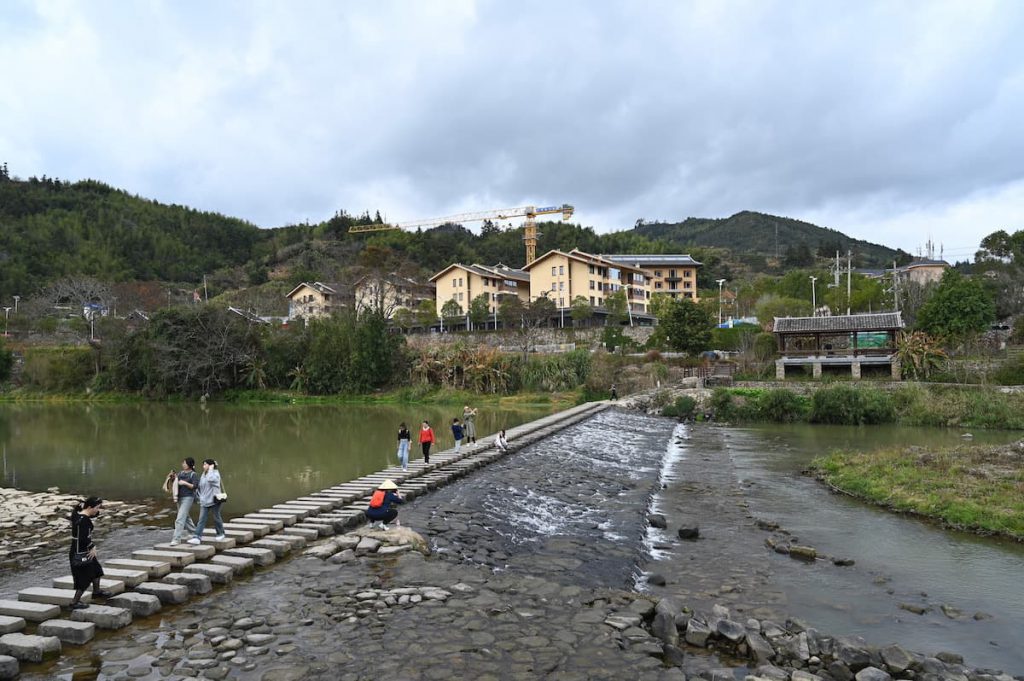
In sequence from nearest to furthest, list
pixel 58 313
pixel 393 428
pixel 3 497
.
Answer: pixel 3 497 < pixel 393 428 < pixel 58 313

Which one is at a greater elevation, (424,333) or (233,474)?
(424,333)

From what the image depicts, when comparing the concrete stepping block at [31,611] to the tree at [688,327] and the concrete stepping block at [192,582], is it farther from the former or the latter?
the tree at [688,327]

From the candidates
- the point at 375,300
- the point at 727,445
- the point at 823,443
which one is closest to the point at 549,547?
the point at 727,445

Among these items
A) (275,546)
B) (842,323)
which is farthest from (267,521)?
(842,323)

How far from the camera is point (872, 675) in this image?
6418 millimetres

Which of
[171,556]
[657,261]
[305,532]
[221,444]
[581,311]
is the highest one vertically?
[657,261]

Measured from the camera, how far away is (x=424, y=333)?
67875mm

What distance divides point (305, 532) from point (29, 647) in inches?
190

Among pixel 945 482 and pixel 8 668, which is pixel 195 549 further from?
pixel 945 482

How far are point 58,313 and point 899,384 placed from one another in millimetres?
84444

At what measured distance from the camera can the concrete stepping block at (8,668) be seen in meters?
6.11

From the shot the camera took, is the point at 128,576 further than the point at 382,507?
No

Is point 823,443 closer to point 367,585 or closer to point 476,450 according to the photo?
point 476,450

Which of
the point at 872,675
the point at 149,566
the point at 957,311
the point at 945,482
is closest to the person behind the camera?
the point at 872,675
